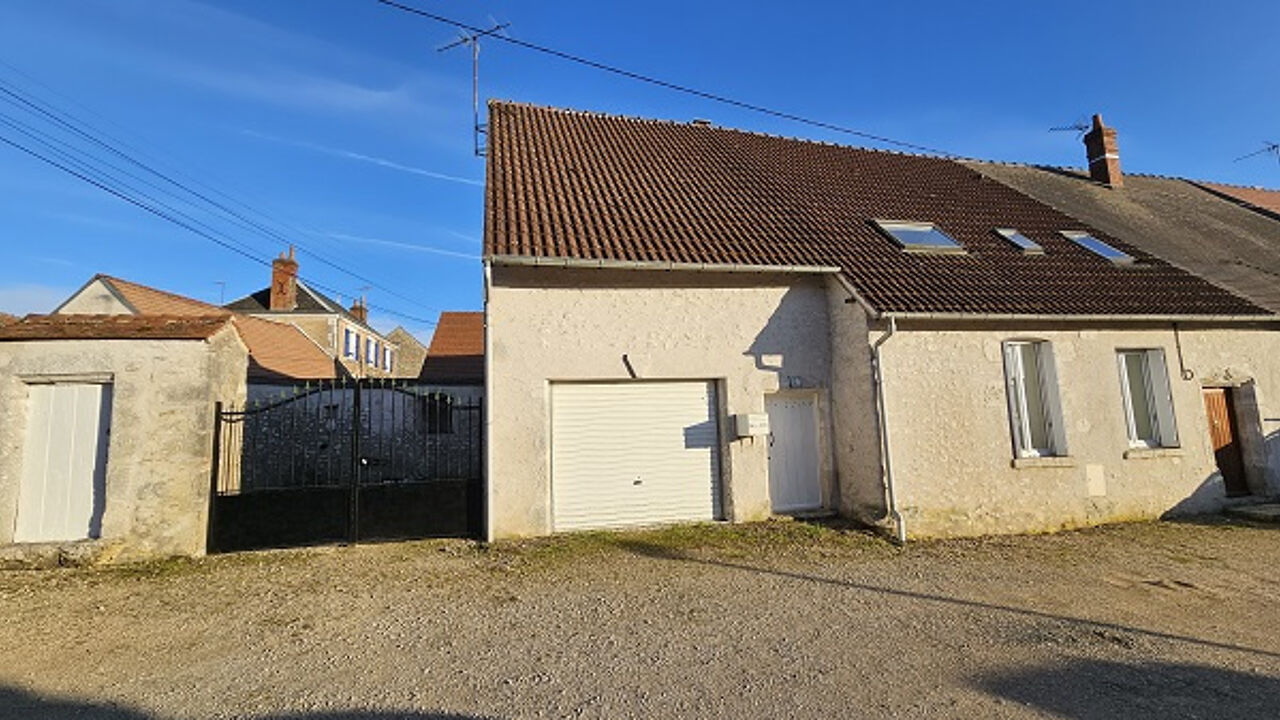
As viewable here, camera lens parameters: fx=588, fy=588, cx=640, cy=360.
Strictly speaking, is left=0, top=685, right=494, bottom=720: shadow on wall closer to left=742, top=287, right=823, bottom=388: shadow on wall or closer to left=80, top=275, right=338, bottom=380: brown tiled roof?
left=742, top=287, right=823, bottom=388: shadow on wall

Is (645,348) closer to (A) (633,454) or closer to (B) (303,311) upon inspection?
(A) (633,454)

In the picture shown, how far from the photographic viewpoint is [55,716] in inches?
138

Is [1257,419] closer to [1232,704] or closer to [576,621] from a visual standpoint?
[1232,704]

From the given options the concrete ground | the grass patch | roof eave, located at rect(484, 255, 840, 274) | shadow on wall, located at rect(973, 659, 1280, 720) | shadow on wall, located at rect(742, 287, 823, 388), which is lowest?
shadow on wall, located at rect(973, 659, 1280, 720)

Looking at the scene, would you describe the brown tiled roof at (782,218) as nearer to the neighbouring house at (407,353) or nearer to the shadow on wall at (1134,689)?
the shadow on wall at (1134,689)

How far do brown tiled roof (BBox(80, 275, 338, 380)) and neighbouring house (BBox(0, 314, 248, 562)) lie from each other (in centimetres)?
1239

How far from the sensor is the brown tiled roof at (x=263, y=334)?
19.9 m

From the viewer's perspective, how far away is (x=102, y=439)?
22.4 ft

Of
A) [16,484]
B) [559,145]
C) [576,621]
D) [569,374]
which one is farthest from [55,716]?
[559,145]

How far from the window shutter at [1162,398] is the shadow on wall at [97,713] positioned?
10937mm

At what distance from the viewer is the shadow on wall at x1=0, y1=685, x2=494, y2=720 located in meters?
3.42

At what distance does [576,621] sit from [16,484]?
667 cm

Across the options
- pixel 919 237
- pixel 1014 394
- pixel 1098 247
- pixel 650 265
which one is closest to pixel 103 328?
pixel 650 265

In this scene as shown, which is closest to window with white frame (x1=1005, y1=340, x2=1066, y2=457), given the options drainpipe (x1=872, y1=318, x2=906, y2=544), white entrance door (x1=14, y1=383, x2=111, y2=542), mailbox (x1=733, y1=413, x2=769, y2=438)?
drainpipe (x1=872, y1=318, x2=906, y2=544)
